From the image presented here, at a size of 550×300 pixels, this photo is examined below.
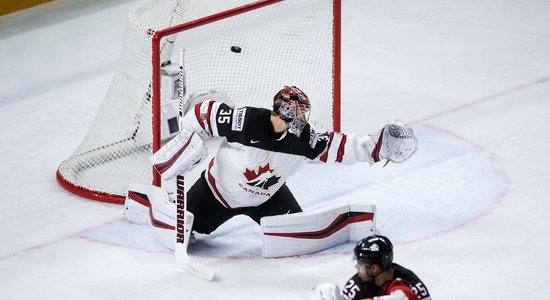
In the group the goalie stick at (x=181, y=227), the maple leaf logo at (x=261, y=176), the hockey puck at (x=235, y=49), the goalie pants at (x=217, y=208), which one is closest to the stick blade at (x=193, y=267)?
the goalie stick at (x=181, y=227)

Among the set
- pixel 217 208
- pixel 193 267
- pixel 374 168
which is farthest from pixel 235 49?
pixel 193 267

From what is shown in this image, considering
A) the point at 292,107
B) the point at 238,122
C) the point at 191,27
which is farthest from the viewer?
the point at 191,27

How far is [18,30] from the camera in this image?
8.43m

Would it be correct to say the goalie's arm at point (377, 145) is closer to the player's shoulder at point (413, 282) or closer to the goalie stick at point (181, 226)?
the goalie stick at point (181, 226)

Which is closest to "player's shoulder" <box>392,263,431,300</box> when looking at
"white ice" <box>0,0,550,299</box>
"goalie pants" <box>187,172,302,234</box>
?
"white ice" <box>0,0,550,299</box>

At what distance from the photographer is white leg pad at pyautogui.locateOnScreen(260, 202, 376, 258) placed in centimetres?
494

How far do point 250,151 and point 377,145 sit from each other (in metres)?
0.55

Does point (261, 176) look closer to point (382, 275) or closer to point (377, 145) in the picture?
point (377, 145)

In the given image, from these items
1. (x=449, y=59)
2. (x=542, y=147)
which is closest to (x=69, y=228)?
(x=542, y=147)

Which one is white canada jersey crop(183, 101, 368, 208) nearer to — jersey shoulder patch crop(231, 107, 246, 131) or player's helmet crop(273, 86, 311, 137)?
jersey shoulder patch crop(231, 107, 246, 131)

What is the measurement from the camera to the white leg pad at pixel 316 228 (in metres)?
4.94

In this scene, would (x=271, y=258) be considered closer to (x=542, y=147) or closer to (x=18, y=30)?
(x=542, y=147)

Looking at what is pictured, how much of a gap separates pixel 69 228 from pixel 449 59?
310 centimetres

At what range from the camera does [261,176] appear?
490cm
